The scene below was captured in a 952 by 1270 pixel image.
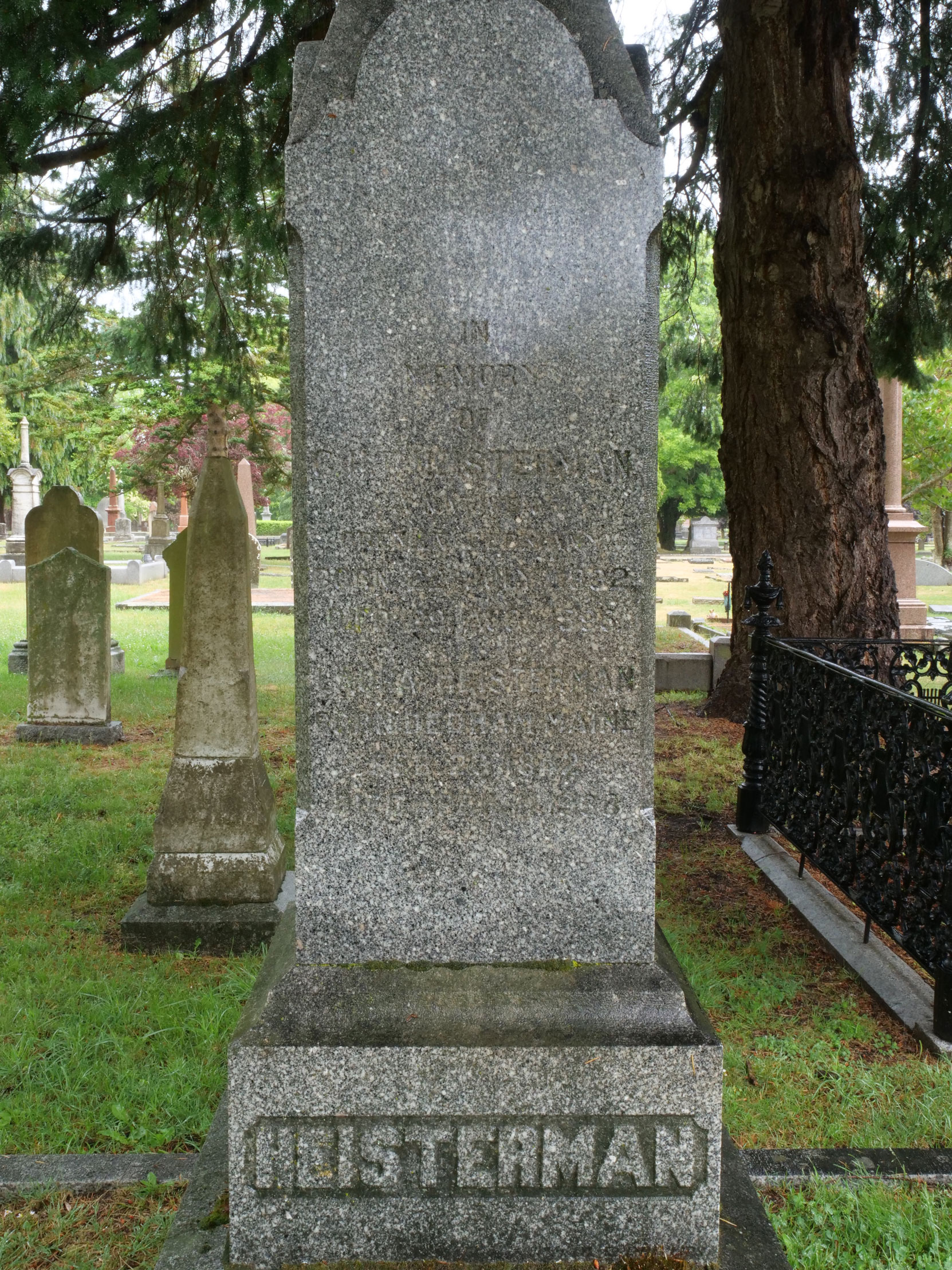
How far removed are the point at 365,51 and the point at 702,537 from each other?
48.6 m

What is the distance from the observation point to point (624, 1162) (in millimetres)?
2105

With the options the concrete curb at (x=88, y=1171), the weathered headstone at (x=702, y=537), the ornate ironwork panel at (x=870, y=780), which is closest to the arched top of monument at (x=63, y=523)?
the ornate ironwork panel at (x=870, y=780)

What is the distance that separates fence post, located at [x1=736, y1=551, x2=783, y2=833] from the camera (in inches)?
233

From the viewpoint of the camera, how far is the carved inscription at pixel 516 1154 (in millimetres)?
2100

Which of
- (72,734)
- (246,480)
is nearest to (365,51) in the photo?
(72,734)

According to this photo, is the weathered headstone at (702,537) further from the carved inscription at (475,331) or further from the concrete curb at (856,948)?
the carved inscription at (475,331)

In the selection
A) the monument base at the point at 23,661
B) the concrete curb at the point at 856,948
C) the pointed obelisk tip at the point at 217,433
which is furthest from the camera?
the monument base at the point at 23,661

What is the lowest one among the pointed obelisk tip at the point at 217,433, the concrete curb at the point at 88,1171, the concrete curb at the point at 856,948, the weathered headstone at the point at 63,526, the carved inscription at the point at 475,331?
the concrete curb at the point at 856,948

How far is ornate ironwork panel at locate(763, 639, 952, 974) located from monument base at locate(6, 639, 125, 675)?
7898 mm

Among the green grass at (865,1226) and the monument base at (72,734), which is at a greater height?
the monument base at (72,734)

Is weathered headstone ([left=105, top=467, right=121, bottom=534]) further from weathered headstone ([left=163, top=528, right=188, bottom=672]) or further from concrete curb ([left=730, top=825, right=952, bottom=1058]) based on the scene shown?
concrete curb ([left=730, top=825, right=952, bottom=1058])

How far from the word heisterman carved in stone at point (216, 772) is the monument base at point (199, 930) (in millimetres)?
81

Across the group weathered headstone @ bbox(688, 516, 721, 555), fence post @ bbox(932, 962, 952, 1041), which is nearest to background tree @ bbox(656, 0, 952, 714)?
fence post @ bbox(932, 962, 952, 1041)

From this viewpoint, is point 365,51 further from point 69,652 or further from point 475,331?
point 69,652
